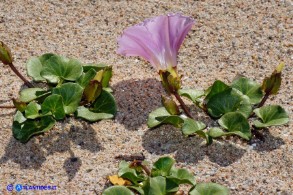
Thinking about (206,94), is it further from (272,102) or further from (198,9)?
(198,9)

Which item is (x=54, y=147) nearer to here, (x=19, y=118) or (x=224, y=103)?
(x=19, y=118)

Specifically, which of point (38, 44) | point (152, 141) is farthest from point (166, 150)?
point (38, 44)

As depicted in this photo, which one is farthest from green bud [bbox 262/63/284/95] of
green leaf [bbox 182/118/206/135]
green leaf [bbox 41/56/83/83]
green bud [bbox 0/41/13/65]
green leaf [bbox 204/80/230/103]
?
green bud [bbox 0/41/13/65]

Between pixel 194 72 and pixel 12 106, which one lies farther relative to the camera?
pixel 194 72

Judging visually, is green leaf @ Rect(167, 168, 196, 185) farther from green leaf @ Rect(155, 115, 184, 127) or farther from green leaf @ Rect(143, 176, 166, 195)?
green leaf @ Rect(155, 115, 184, 127)

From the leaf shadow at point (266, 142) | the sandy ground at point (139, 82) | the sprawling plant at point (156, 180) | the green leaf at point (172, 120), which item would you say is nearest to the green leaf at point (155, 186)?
the sprawling plant at point (156, 180)

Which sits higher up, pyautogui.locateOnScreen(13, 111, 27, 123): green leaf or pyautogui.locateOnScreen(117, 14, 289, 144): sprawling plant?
pyautogui.locateOnScreen(117, 14, 289, 144): sprawling plant
